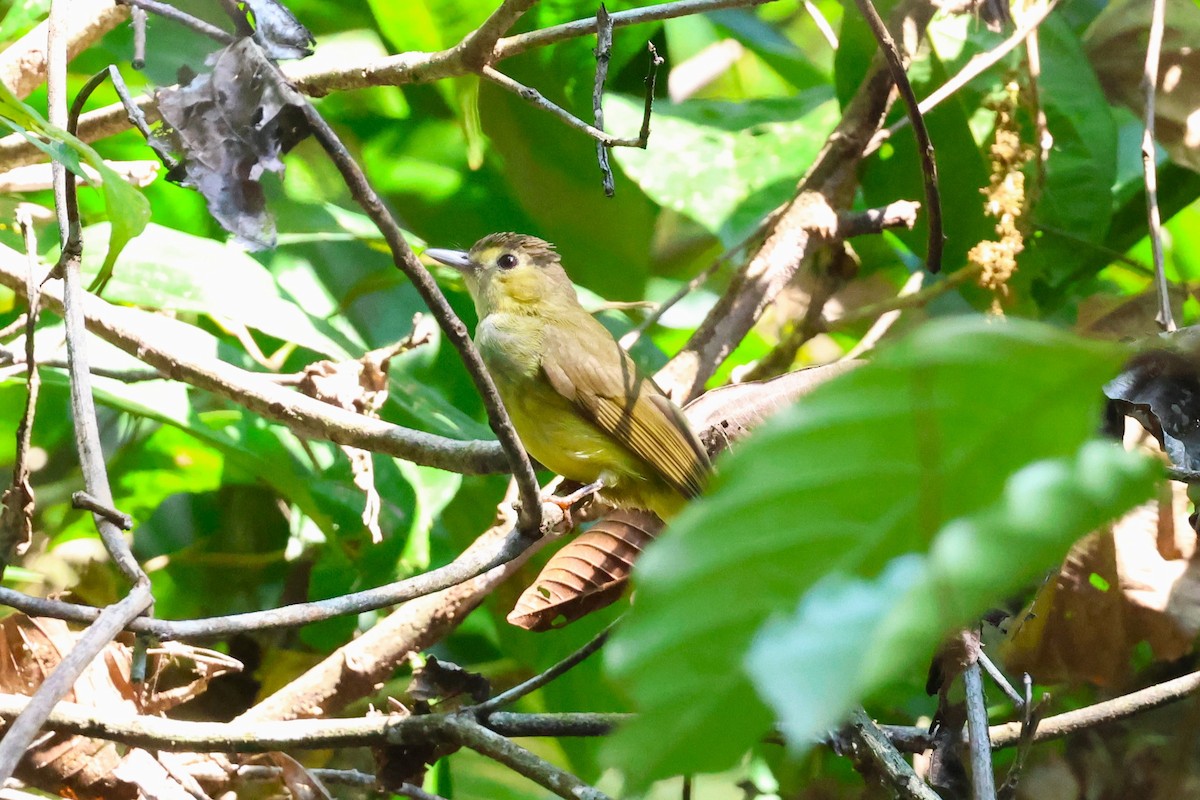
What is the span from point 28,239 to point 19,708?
2.13 ft

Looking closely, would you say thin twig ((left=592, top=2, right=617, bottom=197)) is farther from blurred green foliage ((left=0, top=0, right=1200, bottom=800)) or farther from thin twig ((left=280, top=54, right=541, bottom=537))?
blurred green foliage ((left=0, top=0, right=1200, bottom=800))

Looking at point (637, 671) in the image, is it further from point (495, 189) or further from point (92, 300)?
point (495, 189)

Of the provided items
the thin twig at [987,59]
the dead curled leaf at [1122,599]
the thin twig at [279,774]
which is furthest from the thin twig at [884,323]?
the thin twig at [279,774]

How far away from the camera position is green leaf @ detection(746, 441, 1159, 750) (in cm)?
41

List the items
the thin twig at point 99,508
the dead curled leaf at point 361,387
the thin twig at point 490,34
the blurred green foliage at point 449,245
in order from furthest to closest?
the blurred green foliage at point 449,245
the dead curled leaf at point 361,387
the thin twig at point 490,34
the thin twig at point 99,508

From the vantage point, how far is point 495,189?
292 cm

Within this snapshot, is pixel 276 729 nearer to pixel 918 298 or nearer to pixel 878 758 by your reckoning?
pixel 878 758

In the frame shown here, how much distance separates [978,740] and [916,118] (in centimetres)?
110

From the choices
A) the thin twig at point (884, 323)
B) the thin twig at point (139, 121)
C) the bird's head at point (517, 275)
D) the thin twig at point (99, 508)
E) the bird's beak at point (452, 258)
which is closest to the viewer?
the thin twig at point (99, 508)

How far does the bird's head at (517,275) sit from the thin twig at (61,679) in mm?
1859

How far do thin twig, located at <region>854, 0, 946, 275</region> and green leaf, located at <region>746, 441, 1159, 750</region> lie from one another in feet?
4.67

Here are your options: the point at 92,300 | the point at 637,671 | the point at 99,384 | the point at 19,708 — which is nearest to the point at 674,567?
the point at 637,671

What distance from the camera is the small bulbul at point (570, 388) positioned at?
7.43ft

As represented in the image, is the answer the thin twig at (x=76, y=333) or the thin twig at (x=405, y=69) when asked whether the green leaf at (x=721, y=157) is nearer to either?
the thin twig at (x=405, y=69)
